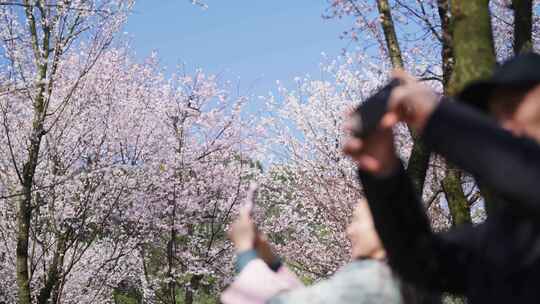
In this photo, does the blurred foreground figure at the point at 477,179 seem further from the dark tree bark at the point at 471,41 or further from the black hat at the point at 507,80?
the dark tree bark at the point at 471,41

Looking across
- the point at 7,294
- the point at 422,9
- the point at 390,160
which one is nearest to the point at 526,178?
the point at 390,160

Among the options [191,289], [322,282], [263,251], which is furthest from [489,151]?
[191,289]

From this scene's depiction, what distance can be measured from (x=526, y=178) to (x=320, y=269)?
16.6m

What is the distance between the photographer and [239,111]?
1934 centimetres

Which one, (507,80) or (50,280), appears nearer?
(507,80)

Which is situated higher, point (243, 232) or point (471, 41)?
point (471, 41)

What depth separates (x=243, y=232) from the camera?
1652mm

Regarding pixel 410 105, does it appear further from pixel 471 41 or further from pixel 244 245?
pixel 471 41

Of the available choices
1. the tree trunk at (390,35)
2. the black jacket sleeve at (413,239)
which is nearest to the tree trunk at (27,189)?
the tree trunk at (390,35)

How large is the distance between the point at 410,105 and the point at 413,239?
30 cm

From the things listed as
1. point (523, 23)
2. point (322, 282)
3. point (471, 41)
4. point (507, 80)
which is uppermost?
point (523, 23)

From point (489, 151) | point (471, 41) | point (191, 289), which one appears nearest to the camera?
point (489, 151)

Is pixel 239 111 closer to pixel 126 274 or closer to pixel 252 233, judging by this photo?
pixel 126 274

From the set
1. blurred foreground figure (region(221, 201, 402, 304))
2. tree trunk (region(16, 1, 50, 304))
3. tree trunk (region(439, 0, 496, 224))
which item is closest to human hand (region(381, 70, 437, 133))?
blurred foreground figure (region(221, 201, 402, 304))
